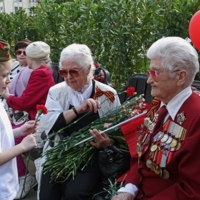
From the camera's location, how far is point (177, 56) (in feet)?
7.07

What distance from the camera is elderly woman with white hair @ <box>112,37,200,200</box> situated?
204 centimetres

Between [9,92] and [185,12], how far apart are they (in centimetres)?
250

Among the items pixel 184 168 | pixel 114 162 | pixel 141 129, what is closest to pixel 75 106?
pixel 114 162

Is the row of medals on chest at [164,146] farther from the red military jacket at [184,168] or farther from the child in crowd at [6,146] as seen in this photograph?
the child in crowd at [6,146]

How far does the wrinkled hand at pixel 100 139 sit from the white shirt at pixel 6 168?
2.35 feet

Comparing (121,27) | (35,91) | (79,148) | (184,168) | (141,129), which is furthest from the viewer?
(121,27)

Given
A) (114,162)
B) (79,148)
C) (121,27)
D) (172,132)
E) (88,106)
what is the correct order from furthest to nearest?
(121,27) → (88,106) → (79,148) → (114,162) → (172,132)

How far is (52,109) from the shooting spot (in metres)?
3.31

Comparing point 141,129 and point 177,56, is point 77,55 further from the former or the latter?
point 177,56

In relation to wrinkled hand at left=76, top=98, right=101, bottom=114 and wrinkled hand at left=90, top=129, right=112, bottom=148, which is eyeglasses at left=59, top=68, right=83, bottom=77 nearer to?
wrinkled hand at left=76, top=98, right=101, bottom=114

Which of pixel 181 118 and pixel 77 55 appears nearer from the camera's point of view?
pixel 181 118

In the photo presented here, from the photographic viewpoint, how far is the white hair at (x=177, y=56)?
216cm

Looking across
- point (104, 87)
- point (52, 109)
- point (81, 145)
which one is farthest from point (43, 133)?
point (104, 87)

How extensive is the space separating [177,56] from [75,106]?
133cm
